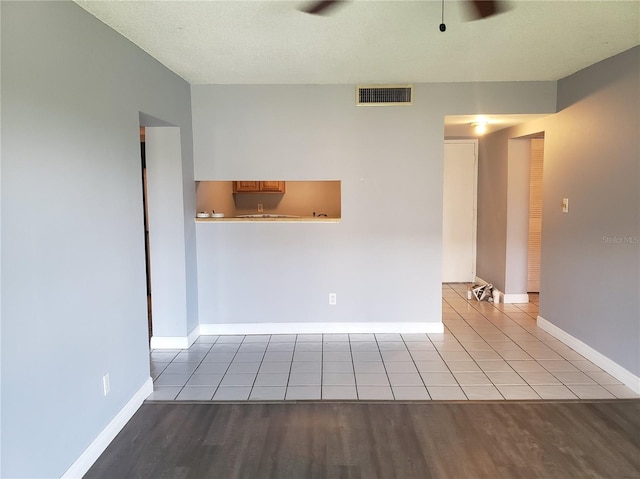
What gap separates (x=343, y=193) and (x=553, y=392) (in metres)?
2.35

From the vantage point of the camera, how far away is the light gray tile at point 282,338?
12.8 ft

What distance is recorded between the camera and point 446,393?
286cm

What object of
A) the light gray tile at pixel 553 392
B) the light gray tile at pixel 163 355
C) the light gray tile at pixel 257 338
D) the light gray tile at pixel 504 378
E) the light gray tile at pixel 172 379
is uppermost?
the light gray tile at pixel 257 338

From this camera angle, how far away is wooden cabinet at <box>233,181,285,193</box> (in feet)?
18.6

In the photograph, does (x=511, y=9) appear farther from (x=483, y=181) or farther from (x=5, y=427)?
(x=483, y=181)

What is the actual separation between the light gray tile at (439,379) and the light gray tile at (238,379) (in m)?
1.31

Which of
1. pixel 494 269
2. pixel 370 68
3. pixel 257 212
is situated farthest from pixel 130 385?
pixel 494 269

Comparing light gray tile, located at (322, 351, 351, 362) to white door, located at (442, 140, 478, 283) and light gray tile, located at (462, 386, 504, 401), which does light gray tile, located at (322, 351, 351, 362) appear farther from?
white door, located at (442, 140, 478, 283)

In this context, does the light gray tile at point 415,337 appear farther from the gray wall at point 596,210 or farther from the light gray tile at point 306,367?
the gray wall at point 596,210

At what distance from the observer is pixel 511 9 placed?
2.22 meters

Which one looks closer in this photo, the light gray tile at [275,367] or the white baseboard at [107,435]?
the white baseboard at [107,435]

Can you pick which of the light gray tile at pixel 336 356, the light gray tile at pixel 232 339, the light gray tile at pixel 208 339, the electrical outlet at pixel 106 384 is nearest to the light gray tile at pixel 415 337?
the light gray tile at pixel 336 356

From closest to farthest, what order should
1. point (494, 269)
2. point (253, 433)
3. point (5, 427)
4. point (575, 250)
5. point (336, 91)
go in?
point (5, 427) → point (253, 433) → point (575, 250) → point (336, 91) → point (494, 269)

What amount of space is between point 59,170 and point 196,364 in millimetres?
2024
